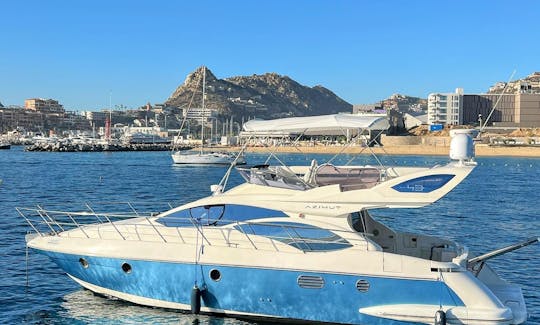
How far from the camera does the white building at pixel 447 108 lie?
175375mm

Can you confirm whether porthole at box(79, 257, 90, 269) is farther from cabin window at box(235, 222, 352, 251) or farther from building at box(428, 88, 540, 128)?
building at box(428, 88, 540, 128)

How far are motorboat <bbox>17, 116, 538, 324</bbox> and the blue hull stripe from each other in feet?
0.07

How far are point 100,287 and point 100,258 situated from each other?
0.80 meters

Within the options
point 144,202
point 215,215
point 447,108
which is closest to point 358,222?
point 215,215

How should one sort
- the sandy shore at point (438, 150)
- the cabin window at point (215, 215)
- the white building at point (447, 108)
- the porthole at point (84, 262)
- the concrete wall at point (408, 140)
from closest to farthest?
the cabin window at point (215, 215)
the porthole at point (84, 262)
the sandy shore at point (438, 150)
the concrete wall at point (408, 140)
the white building at point (447, 108)

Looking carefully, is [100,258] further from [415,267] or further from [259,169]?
[415,267]

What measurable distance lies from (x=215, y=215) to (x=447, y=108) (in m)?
172

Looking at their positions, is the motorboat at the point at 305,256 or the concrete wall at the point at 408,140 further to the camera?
the concrete wall at the point at 408,140

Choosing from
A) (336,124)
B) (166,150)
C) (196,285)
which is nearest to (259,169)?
(336,124)

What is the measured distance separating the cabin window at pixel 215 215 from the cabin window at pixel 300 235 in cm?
25

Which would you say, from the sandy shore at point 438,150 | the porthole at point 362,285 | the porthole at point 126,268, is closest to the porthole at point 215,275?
the porthole at point 126,268

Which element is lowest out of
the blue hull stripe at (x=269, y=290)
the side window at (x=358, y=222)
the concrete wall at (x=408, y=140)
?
the blue hull stripe at (x=269, y=290)

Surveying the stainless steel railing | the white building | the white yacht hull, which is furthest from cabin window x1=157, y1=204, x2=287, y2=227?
the white building

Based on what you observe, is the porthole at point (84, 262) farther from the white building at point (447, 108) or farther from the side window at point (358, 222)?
the white building at point (447, 108)
